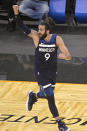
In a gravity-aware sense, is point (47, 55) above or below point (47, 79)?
above

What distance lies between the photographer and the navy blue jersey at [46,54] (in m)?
4.85

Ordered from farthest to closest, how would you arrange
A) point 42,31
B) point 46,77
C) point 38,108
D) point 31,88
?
point 31,88
point 38,108
point 46,77
point 42,31

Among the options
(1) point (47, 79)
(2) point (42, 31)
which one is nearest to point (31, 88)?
(1) point (47, 79)

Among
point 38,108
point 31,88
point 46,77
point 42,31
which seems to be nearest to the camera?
point 42,31

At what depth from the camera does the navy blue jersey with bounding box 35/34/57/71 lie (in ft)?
15.9

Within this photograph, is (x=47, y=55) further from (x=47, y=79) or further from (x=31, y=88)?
(x=31, y=88)

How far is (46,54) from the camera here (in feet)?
16.0

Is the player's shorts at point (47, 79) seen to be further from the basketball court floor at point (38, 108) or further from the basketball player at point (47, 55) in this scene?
the basketball court floor at point (38, 108)

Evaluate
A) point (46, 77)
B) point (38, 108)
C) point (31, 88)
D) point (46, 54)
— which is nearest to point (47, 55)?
point (46, 54)

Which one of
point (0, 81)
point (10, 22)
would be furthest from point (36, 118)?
point (10, 22)

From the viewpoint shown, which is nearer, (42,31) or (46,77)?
(42,31)

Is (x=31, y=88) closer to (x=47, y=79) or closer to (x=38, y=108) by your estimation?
(x=38, y=108)

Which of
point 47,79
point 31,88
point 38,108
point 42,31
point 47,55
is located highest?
point 42,31

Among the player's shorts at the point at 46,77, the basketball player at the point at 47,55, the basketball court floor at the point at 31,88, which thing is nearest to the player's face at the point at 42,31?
the basketball player at the point at 47,55
